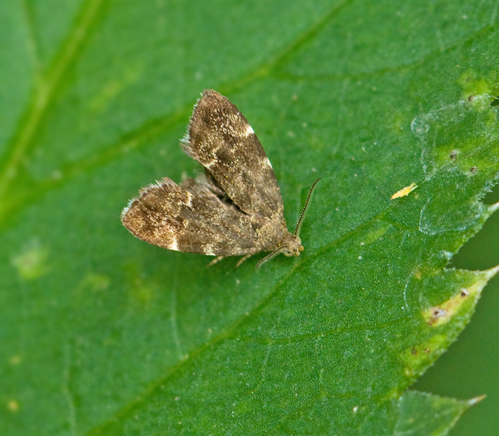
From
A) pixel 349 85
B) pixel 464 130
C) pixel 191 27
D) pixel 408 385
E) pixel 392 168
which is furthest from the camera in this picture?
pixel 191 27

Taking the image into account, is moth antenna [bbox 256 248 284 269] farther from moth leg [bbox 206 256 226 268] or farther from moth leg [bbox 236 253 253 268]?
moth leg [bbox 206 256 226 268]

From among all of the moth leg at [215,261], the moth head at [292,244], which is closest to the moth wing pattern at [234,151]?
the moth head at [292,244]

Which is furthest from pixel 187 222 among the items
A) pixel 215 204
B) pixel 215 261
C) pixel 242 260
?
pixel 242 260

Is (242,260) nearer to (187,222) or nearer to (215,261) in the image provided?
(215,261)

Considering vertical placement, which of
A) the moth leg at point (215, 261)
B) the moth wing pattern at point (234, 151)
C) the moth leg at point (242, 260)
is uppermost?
the moth wing pattern at point (234, 151)

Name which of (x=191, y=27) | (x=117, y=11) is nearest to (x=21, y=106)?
(x=117, y=11)

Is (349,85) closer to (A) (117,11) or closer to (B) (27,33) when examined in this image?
(A) (117,11)

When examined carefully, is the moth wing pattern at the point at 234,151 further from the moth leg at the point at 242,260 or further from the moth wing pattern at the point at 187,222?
the moth leg at the point at 242,260
